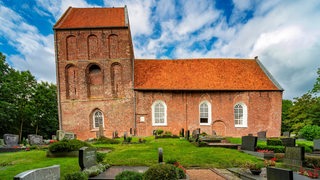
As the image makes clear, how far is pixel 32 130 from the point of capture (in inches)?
1254

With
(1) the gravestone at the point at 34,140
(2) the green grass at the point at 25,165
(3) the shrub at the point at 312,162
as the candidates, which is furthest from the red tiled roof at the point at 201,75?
(3) the shrub at the point at 312,162

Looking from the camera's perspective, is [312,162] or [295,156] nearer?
[312,162]

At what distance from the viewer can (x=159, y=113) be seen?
66.5ft

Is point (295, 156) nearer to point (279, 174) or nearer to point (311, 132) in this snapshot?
point (279, 174)

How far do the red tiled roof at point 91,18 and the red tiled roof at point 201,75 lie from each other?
5.27 m

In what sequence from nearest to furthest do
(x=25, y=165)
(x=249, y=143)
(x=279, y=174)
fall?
(x=279, y=174)
(x=25, y=165)
(x=249, y=143)

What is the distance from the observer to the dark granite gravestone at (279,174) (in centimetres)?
425

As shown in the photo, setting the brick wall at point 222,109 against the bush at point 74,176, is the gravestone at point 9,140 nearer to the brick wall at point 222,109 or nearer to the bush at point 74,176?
the brick wall at point 222,109

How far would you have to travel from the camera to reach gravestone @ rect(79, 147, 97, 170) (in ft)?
20.5

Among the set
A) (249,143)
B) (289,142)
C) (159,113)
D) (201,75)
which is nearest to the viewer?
(249,143)

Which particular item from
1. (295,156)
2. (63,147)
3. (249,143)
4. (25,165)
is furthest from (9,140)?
(295,156)

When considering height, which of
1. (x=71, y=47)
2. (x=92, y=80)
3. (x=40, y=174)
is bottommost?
(x=40, y=174)

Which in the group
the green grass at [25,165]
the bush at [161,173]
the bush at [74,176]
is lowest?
the green grass at [25,165]

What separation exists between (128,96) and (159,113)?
385cm
